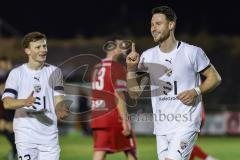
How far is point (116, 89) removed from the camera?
1085cm

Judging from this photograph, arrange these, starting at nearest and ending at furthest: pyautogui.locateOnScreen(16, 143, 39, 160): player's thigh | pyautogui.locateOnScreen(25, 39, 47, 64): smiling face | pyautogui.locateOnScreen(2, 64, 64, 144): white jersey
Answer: pyautogui.locateOnScreen(16, 143, 39, 160): player's thigh < pyautogui.locateOnScreen(2, 64, 64, 144): white jersey < pyautogui.locateOnScreen(25, 39, 47, 64): smiling face

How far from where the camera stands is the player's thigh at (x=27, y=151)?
27.7 ft

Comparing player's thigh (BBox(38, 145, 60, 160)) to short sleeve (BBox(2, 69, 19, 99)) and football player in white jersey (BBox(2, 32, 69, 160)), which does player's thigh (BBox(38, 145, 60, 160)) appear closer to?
football player in white jersey (BBox(2, 32, 69, 160))

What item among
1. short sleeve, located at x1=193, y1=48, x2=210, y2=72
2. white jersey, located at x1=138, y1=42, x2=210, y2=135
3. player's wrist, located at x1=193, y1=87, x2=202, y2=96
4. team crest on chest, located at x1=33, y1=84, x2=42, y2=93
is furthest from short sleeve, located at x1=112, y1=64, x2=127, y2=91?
player's wrist, located at x1=193, y1=87, x2=202, y2=96

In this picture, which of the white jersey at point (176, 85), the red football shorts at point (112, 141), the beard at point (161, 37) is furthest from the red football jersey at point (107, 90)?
the beard at point (161, 37)

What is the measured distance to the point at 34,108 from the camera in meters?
8.64

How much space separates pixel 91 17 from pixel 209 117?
4349 cm

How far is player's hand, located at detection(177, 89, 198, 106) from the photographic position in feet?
25.4

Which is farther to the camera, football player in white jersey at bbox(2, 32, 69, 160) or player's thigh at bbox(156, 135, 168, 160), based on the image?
football player in white jersey at bbox(2, 32, 69, 160)

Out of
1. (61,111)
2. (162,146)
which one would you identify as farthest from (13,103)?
(162,146)

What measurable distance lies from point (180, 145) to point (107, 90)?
3.22m

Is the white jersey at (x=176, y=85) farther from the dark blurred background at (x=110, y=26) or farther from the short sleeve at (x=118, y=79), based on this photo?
the dark blurred background at (x=110, y=26)

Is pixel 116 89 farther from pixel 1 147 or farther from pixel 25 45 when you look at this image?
pixel 1 147

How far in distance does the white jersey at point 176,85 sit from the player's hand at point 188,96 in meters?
0.15
